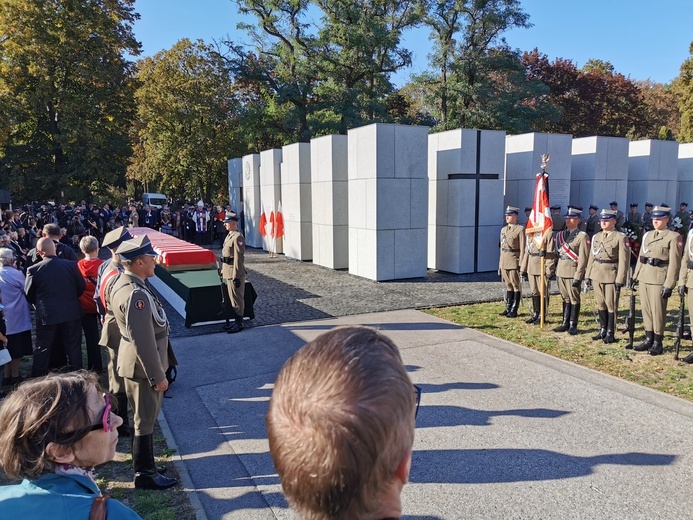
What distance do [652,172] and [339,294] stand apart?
1494cm

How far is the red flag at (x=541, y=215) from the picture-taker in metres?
9.48

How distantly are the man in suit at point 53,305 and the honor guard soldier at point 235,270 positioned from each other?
2.88 m

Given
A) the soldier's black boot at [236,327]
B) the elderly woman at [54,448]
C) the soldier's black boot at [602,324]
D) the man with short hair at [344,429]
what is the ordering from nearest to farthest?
the man with short hair at [344,429]
the elderly woman at [54,448]
the soldier's black boot at [602,324]
the soldier's black boot at [236,327]

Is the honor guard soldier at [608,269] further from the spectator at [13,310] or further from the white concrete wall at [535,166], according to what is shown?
the spectator at [13,310]

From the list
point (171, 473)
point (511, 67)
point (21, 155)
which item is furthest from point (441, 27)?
point (171, 473)

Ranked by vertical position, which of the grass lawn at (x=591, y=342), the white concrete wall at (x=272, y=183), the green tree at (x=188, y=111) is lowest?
the grass lawn at (x=591, y=342)

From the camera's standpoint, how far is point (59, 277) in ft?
20.3

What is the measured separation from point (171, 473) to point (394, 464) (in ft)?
13.2

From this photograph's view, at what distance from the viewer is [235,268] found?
8945 millimetres

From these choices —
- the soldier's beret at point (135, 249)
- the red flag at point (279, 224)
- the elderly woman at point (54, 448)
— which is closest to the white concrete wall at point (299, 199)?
the red flag at point (279, 224)

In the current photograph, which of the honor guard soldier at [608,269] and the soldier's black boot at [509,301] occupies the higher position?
the honor guard soldier at [608,269]

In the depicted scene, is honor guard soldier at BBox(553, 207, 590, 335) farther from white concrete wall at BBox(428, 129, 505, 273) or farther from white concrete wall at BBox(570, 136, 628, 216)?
white concrete wall at BBox(570, 136, 628, 216)

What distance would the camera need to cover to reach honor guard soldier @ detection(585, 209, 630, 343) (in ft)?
26.3

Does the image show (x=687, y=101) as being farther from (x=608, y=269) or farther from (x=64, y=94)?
(x=64, y=94)
